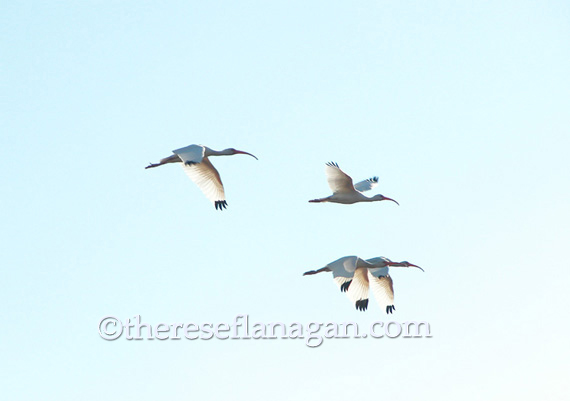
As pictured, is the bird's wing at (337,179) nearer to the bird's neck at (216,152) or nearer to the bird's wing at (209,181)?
the bird's neck at (216,152)

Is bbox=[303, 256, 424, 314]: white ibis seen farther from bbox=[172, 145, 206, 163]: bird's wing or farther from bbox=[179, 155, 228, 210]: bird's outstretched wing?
bbox=[172, 145, 206, 163]: bird's wing

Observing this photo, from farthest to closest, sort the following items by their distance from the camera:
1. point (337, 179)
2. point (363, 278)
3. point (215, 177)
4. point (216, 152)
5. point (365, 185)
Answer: point (365, 185) → point (363, 278) → point (215, 177) → point (216, 152) → point (337, 179)

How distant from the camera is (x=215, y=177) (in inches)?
1041

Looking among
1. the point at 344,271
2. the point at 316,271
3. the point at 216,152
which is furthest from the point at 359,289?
the point at 216,152

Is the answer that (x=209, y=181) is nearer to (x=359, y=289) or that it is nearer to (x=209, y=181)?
(x=209, y=181)

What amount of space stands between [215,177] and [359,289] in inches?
198

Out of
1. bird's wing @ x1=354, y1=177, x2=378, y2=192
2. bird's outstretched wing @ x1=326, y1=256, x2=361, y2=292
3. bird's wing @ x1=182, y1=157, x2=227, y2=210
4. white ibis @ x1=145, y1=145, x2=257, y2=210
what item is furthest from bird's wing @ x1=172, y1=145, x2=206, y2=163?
bird's wing @ x1=354, y1=177, x2=378, y2=192

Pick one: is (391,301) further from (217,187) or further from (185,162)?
(185,162)

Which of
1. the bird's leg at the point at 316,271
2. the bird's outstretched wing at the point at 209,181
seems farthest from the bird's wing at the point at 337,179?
the bird's outstretched wing at the point at 209,181

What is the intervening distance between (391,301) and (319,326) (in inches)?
130

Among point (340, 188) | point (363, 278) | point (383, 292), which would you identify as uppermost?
point (340, 188)

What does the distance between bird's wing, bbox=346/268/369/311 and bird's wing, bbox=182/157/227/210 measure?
13.8ft

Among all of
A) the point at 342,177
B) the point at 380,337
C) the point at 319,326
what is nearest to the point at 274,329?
the point at 319,326

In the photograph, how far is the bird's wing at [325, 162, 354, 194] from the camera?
2403 cm
